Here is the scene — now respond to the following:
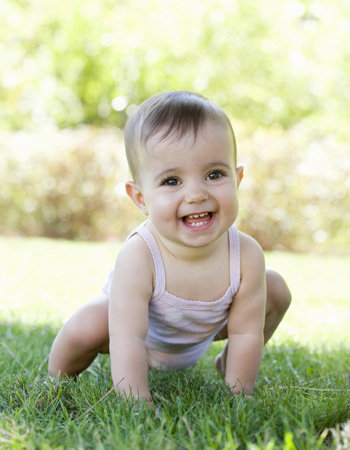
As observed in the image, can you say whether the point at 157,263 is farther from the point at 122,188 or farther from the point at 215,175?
the point at 122,188

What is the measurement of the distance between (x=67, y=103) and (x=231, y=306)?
560 inches

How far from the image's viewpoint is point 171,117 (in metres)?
1.93

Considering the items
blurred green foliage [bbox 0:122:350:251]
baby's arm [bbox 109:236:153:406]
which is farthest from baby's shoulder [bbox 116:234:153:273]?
blurred green foliage [bbox 0:122:350:251]

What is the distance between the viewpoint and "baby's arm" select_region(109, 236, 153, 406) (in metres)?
1.89

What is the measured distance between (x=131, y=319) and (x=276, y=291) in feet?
2.36

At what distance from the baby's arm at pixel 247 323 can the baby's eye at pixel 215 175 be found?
0.34 m

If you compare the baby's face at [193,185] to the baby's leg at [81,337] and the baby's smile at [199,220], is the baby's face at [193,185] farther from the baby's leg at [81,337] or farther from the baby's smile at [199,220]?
the baby's leg at [81,337]

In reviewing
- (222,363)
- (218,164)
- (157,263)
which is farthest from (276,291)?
(218,164)

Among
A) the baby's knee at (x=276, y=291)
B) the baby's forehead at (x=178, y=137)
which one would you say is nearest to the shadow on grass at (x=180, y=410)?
the baby's knee at (x=276, y=291)

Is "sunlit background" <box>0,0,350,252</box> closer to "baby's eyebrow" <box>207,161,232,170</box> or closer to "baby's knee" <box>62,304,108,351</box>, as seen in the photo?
"baby's knee" <box>62,304,108,351</box>

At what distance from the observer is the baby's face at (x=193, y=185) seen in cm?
190

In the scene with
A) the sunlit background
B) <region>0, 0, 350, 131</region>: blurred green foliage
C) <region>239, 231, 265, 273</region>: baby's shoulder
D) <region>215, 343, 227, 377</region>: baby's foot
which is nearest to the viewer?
<region>239, 231, 265, 273</region>: baby's shoulder

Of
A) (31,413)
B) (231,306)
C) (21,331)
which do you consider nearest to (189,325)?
(231,306)

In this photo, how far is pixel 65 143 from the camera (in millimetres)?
9438
